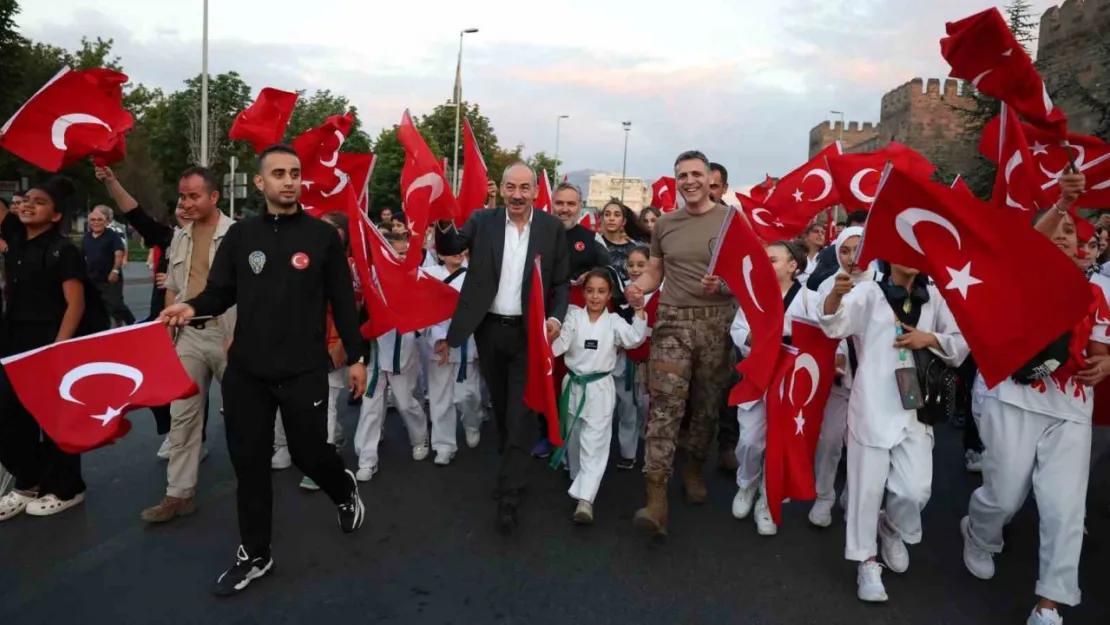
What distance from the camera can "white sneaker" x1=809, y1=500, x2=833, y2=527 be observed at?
5.06 meters

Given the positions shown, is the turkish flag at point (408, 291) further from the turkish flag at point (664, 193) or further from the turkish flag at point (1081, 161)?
the turkish flag at point (664, 193)

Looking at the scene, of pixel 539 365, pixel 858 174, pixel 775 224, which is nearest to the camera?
pixel 539 365

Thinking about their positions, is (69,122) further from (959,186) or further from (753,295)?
(959,186)

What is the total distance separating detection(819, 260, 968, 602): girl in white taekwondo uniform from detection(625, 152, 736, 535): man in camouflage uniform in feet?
3.26

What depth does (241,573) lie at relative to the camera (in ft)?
12.8

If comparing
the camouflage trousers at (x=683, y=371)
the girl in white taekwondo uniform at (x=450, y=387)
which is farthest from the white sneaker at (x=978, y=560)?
the girl in white taekwondo uniform at (x=450, y=387)

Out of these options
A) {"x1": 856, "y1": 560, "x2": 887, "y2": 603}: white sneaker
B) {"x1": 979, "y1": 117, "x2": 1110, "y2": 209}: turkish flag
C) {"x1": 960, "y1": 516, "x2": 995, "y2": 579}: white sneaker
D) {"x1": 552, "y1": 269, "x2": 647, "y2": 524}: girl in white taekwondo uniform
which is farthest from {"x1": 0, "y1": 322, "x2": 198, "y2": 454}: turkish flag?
{"x1": 979, "y1": 117, "x2": 1110, "y2": 209}: turkish flag

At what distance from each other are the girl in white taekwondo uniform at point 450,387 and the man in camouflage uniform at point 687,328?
1664 millimetres

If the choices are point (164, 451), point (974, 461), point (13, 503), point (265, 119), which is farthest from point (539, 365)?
point (974, 461)

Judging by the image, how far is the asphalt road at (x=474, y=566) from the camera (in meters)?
3.76

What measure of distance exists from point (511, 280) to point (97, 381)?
92.2 inches

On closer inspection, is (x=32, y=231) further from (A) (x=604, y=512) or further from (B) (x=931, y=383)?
(B) (x=931, y=383)

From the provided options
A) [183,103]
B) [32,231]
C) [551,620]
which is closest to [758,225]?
[551,620]

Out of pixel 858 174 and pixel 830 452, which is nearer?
pixel 830 452
